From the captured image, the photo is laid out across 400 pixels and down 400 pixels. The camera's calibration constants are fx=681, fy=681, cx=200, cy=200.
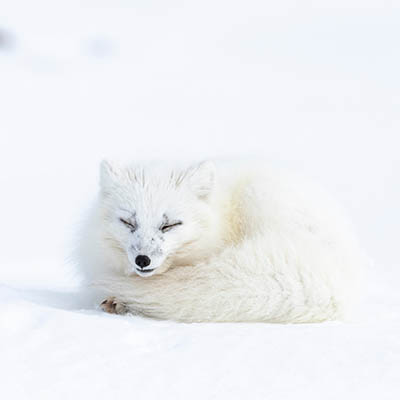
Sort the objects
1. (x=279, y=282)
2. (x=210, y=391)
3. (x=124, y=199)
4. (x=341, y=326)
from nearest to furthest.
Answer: (x=210, y=391), (x=341, y=326), (x=279, y=282), (x=124, y=199)

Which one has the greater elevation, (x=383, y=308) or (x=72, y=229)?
(x=72, y=229)

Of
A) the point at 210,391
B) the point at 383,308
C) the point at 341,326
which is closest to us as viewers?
the point at 210,391

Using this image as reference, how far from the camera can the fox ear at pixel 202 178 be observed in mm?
3033

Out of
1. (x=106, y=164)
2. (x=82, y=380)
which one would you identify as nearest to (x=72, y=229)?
(x=106, y=164)

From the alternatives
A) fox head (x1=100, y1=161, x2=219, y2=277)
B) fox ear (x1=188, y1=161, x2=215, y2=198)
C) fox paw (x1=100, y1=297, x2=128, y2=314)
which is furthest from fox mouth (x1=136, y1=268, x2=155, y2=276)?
fox ear (x1=188, y1=161, x2=215, y2=198)

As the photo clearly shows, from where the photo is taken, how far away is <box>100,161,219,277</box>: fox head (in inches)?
108

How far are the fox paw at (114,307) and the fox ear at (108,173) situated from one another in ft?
1.84

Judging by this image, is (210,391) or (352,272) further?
(352,272)

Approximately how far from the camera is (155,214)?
2818 millimetres

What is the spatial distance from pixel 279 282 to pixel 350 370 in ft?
2.54

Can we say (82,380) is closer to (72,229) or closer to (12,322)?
(12,322)

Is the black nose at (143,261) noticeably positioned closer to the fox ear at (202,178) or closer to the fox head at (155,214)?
the fox head at (155,214)

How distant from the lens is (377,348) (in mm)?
2053

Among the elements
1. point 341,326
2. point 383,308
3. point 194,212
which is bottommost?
point 383,308
